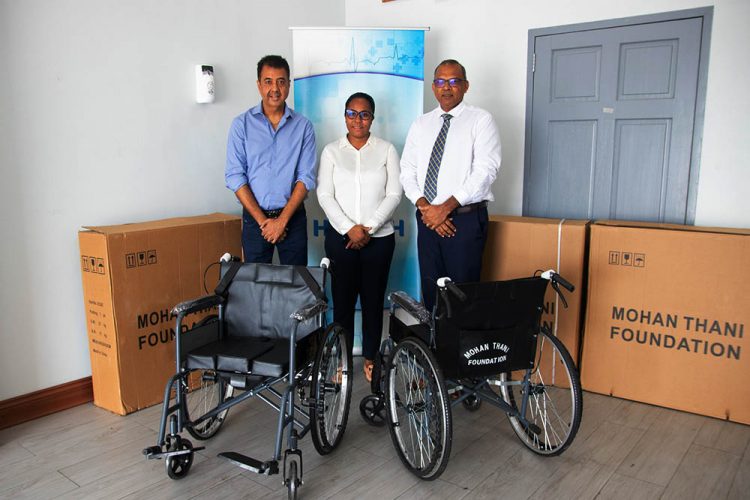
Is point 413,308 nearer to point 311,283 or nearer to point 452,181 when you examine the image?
point 311,283

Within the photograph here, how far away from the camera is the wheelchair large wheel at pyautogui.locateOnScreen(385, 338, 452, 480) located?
2105mm

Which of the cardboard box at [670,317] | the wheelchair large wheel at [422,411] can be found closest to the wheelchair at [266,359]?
the wheelchair large wheel at [422,411]

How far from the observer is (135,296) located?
9.56 feet

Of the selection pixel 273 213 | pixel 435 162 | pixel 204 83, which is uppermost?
pixel 204 83

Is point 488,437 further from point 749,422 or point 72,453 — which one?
point 72,453

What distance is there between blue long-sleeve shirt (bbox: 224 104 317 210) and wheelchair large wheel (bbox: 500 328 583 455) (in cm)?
148

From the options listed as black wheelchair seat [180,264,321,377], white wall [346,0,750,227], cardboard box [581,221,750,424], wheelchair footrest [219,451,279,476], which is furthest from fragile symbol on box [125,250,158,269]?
cardboard box [581,221,750,424]

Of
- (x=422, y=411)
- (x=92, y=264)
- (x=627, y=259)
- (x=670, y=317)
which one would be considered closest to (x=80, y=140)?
(x=92, y=264)

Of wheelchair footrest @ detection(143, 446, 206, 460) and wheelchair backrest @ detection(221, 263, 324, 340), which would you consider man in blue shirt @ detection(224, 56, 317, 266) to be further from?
wheelchair footrest @ detection(143, 446, 206, 460)

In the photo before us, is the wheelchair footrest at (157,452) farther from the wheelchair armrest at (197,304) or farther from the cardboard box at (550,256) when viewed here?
the cardboard box at (550,256)

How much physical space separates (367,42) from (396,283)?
1.51 meters

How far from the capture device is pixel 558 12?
3545mm

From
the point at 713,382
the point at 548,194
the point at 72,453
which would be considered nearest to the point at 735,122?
the point at 548,194

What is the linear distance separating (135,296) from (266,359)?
1050 mm
